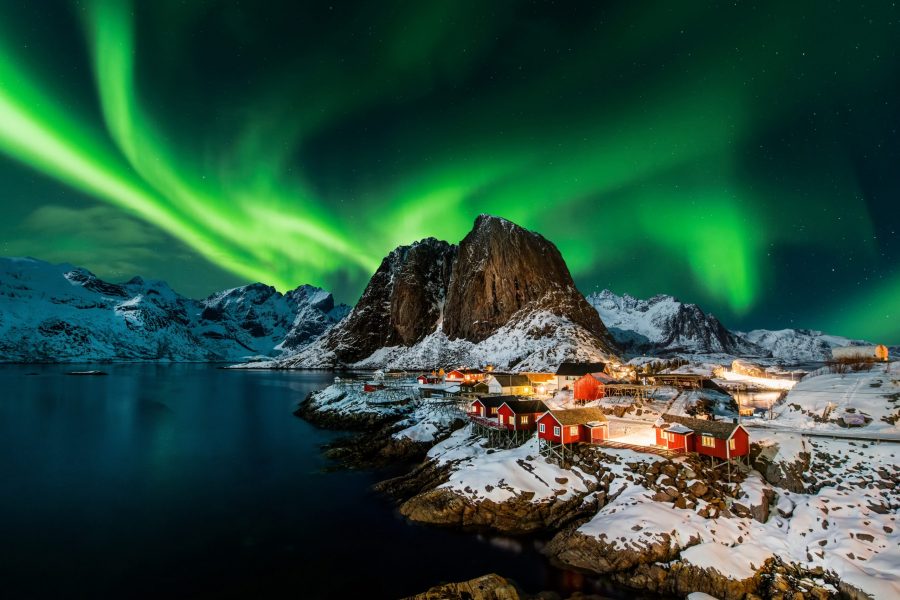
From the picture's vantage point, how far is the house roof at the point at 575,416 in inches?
1510

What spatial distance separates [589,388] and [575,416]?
24275mm

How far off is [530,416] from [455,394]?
28.6 m

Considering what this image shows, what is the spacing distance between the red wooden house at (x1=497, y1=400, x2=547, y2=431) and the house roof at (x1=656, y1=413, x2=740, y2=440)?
42.6 feet

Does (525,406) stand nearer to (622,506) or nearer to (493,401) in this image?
(493,401)

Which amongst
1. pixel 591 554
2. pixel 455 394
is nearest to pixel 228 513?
pixel 591 554

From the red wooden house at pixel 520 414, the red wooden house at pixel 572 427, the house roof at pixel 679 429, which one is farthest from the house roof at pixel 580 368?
the house roof at pixel 679 429

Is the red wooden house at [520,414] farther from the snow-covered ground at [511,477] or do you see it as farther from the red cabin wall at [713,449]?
the red cabin wall at [713,449]

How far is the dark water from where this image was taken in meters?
24.7

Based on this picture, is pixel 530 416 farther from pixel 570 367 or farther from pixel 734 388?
pixel 734 388

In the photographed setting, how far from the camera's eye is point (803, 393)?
44.6 meters

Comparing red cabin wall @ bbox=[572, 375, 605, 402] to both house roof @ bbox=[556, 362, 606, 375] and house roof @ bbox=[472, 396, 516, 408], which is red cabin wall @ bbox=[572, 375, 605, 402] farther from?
house roof @ bbox=[472, 396, 516, 408]

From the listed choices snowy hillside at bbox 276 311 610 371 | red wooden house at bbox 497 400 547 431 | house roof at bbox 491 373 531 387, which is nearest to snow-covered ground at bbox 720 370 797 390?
house roof at bbox 491 373 531 387

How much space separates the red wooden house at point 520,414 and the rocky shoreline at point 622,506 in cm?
453

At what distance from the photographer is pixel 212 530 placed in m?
31.9
